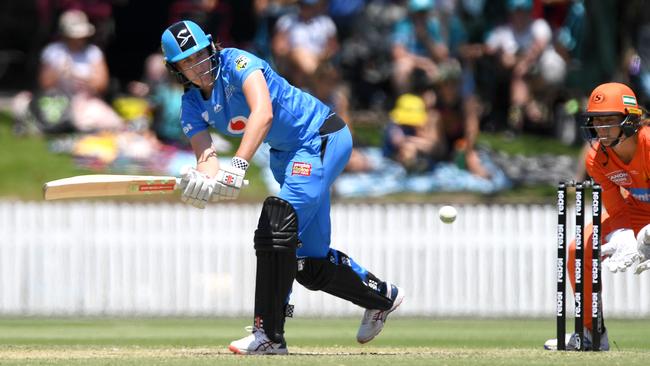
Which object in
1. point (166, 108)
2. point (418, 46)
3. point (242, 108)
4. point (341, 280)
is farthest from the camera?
point (418, 46)

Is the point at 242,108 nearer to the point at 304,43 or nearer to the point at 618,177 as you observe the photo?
the point at 618,177

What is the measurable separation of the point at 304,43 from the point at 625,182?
7.73 m

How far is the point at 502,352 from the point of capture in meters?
8.56

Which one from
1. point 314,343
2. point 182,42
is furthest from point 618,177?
point 314,343

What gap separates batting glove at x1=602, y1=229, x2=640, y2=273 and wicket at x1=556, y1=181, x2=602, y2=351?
0.11 m

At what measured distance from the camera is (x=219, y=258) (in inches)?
594

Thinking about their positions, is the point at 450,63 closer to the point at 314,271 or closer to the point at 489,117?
the point at 489,117

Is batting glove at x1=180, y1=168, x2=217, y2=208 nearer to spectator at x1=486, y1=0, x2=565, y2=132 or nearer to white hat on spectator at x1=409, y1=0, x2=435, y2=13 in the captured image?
white hat on spectator at x1=409, y1=0, x2=435, y2=13

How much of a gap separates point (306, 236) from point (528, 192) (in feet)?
25.5

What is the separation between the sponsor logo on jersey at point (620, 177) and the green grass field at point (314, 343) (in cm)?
104

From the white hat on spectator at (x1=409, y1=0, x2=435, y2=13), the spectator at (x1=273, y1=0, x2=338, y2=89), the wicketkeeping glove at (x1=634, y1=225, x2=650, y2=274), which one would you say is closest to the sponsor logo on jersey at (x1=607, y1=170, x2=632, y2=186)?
the wicketkeeping glove at (x1=634, y1=225, x2=650, y2=274)

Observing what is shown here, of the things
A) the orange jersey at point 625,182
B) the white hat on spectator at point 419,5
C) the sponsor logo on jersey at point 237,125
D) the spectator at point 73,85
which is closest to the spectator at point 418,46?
the white hat on spectator at point 419,5

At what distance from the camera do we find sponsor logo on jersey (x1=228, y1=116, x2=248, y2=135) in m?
8.48

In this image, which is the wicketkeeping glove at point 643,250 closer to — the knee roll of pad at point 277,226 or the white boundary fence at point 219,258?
the knee roll of pad at point 277,226
